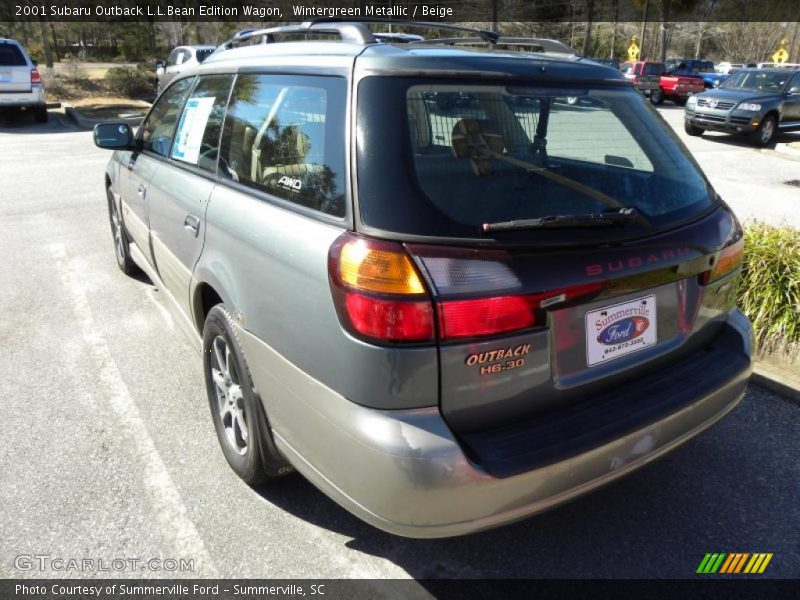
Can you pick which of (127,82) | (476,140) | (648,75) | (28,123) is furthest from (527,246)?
(648,75)

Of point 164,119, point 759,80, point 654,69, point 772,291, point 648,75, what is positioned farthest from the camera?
point 654,69

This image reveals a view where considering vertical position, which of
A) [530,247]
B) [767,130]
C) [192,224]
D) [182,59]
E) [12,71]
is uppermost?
[182,59]

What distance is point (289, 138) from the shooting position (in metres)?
2.47

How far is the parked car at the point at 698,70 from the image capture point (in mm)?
29056

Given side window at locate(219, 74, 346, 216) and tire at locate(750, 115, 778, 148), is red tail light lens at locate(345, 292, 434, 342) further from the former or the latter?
tire at locate(750, 115, 778, 148)

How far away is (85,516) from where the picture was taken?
106 inches

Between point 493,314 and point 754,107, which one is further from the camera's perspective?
point 754,107

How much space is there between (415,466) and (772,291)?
330cm

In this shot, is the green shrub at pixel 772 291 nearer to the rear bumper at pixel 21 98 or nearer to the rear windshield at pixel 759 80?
the rear windshield at pixel 759 80

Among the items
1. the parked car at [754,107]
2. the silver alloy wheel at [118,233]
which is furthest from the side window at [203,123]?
the parked car at [754,107]

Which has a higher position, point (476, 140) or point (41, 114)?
point (476, 140)

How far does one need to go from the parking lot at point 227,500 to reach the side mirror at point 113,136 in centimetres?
128

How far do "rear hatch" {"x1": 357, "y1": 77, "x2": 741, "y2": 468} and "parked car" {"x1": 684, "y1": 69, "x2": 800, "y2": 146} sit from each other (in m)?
14.1

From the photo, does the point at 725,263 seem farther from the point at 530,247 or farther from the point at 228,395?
the point at 228,395
